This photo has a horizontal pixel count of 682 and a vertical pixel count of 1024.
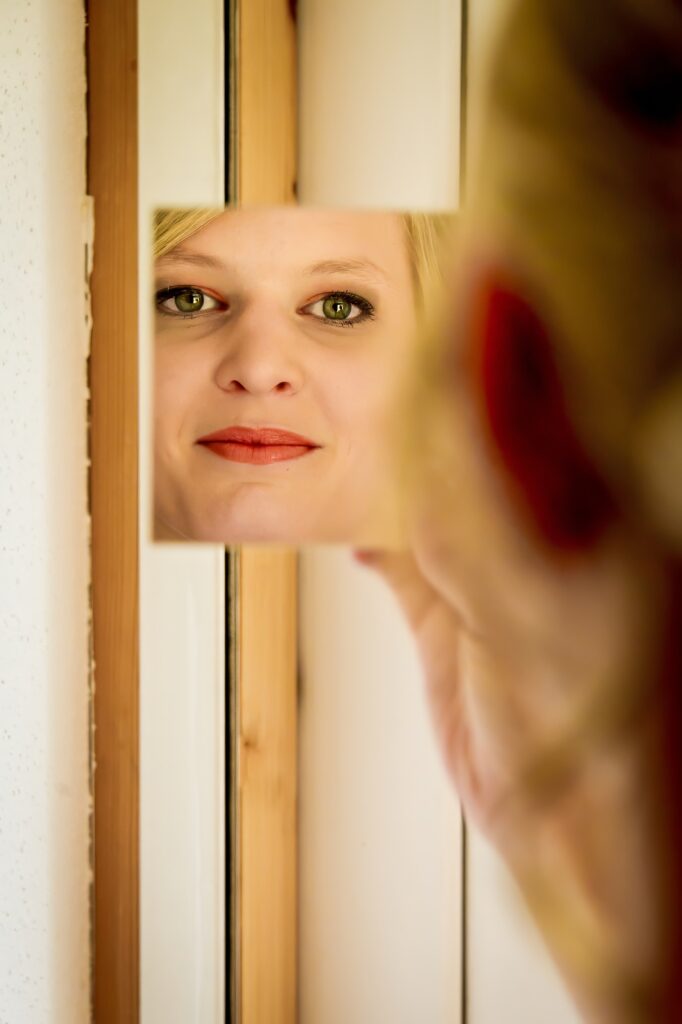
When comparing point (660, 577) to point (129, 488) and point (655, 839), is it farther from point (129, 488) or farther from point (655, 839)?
point (129, 488)

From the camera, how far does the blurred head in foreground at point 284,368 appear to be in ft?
1.82

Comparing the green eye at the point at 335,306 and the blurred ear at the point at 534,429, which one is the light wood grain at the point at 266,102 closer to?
the green eye at the point at 335,306

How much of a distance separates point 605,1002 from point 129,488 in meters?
0.45

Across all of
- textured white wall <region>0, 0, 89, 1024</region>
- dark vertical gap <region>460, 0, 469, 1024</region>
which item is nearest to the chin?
textured white wall <region>0, 0, 89, 1024</region>

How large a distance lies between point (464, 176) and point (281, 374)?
0.59ft

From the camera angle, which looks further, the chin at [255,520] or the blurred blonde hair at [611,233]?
the chin at [255,520]

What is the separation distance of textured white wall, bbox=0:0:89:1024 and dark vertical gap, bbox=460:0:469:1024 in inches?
11.2

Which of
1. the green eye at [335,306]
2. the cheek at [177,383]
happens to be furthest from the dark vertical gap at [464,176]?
the cheek at [177,383]

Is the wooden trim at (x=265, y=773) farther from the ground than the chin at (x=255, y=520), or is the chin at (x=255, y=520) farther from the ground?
the chin at (x=255, y=520)

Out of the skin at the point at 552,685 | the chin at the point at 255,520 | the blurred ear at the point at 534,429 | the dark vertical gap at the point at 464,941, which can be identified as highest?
the blurred ear at the point at 534,429

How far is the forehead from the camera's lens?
1.84 feet

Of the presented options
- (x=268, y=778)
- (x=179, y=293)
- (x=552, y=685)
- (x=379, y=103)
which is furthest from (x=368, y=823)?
(x=379, y=103)

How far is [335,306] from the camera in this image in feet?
1.86

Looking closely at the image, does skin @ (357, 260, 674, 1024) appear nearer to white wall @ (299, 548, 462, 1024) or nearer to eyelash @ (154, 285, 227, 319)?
white wall @ (299, 548, 462, 1024)
